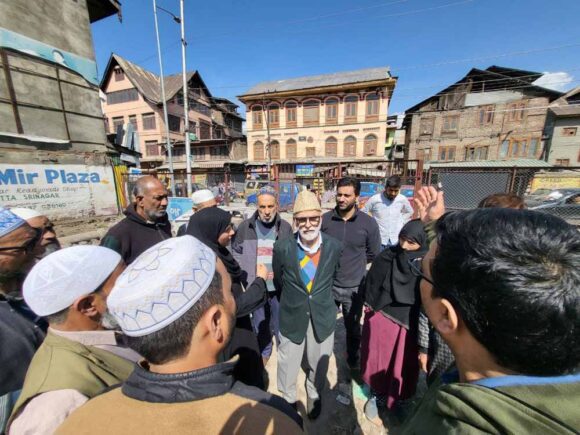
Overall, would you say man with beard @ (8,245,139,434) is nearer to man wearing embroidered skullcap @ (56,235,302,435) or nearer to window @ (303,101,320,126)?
man wearing embroidered skullcap @ (56,235,302,435)

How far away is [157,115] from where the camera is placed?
93.4ft

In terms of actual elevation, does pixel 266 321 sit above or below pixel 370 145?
below

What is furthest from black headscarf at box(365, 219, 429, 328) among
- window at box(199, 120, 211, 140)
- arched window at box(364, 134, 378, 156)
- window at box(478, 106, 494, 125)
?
window at box(199, 120, 211, 140)

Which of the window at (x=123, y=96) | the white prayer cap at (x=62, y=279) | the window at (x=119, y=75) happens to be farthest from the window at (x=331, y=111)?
the white prayer cap at (x=62, y=279)

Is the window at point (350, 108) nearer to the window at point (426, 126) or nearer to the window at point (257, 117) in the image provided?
the window at point (426, 126)

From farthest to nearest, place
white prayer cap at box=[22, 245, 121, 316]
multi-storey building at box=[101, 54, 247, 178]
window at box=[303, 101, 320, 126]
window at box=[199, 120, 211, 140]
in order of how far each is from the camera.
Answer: window at box=[199, 120, 211, 140]
multi-storey building at box=[101, 54, 247, 178]
window at box=[303, 101, 320, 126]
white prayer cap at box=[22, 245, 121, 316]

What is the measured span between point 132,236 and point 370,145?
26.5 meters

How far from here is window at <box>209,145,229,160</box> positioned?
30750 mm

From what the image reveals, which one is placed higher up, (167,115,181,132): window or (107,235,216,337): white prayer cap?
(167,115,181,132): window

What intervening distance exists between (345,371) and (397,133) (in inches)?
1586

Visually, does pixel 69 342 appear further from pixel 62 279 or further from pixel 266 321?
pixel 266 321

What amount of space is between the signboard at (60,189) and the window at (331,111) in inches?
887

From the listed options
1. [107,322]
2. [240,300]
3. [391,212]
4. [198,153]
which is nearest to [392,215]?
[391,212]

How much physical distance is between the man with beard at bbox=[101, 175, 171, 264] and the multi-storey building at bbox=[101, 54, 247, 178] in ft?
89.5
